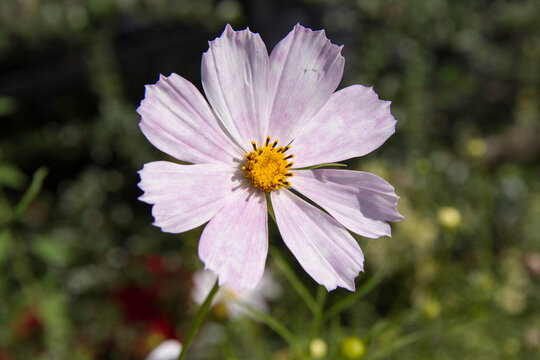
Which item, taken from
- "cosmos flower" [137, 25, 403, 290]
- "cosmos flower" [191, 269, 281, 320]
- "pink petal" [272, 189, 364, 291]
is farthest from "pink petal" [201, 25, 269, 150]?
"cosmos flower" [191, 269, 281, 320]

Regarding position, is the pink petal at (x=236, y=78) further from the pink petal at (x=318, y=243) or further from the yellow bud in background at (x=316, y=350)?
the yellow bud in background at (x=316, y=350)

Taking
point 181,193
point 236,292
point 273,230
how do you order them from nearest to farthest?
point 181,193, point 236,292, point 273,230

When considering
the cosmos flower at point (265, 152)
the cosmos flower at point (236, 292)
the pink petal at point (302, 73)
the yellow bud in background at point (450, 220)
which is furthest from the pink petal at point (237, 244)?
the cosmos flower at point (236, 292)

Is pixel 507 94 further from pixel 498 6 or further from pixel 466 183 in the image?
pixel 466 183

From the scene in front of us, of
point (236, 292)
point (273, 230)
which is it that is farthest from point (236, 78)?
point (273, 230)

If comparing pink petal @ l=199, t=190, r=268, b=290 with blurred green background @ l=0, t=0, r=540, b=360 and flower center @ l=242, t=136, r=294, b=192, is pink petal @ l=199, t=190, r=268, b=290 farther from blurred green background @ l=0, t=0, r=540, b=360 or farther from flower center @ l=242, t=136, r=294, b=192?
blurred green background @ l=0, t=0, r=540, b=360

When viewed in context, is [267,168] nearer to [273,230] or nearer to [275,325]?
[275,325]
